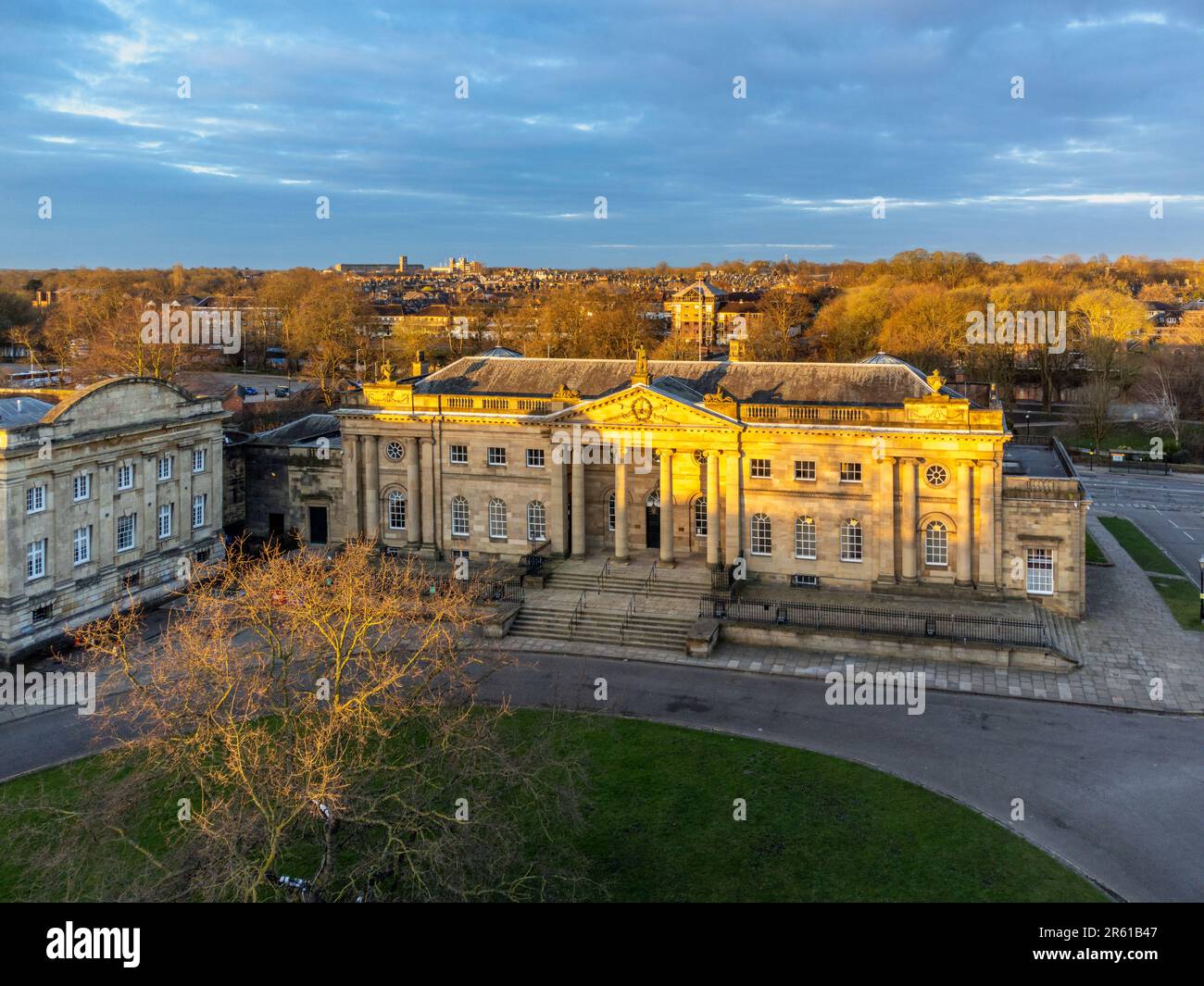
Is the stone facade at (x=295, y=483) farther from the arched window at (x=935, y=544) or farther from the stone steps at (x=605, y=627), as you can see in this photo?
the arched window at (x=935, y=544)

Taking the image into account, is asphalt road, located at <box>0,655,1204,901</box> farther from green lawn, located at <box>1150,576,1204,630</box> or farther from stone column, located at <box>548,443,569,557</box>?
green lawn, located at <box>1150,576,1204,630</box>

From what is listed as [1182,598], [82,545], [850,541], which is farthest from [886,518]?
[82,545]

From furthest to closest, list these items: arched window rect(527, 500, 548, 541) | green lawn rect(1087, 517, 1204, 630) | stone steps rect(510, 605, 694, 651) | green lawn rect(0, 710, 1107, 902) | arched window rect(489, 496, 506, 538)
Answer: arched window rect(489, 496, 506, 538), arched window rect(527, 500, 548, 541), green lawn rect(1087, 517, 1204, 630), stone steps rect(510, 605, 694, 651), green lawn rect(0, 710, 1107, 902)

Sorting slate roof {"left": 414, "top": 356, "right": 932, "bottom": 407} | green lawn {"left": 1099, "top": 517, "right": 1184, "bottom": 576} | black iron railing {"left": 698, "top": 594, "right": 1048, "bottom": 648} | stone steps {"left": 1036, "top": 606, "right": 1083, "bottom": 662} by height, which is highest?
slate roof {"left": 414, "top": 356, "right": 932, "bottom": 407}

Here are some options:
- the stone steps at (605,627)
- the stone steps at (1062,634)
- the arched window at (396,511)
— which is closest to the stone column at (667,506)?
the stone steps at (605,627)

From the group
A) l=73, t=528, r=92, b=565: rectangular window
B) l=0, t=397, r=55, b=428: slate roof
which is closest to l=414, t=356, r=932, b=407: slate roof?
l=73, t=528, r=92, b=565: rectangular window
